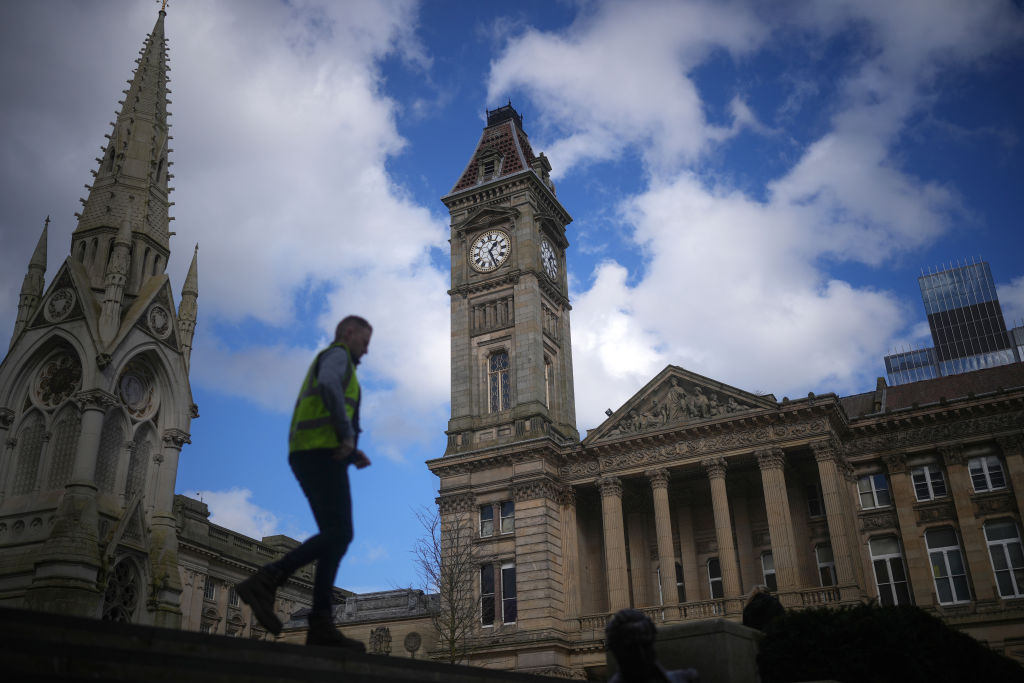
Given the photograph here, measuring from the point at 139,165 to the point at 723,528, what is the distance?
106 feet

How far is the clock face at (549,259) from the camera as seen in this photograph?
171 feet

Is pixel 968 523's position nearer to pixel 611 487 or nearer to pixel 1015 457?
pixel 1015 457

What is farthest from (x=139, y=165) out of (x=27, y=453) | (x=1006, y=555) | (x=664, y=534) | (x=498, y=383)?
(x=1006, y=555)

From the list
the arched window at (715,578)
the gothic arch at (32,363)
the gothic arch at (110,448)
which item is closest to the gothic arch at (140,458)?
the gothic arch at (110,448)

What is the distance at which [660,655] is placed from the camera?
41.4 ft

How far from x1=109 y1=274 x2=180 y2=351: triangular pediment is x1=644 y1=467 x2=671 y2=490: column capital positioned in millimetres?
23246

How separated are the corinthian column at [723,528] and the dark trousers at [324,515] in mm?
33700

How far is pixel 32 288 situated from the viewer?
3828cm

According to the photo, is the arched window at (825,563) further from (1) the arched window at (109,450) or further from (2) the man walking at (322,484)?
(2) the man walking at (322,484)

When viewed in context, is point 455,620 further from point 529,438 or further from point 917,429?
point 917,429

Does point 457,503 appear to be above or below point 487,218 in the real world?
below

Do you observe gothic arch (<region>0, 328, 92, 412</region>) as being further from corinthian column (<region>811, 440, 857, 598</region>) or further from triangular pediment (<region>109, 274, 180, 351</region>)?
corinthian column (<region>811, 440, 857, 598</region>)

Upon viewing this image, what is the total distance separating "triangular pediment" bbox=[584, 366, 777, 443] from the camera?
42.2 metres

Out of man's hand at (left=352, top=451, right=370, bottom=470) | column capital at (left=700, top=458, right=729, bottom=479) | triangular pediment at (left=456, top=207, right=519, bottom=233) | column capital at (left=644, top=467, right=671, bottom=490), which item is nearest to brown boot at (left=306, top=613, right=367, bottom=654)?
man's hand at (left=352, top=451, right=370, bottom=470)
